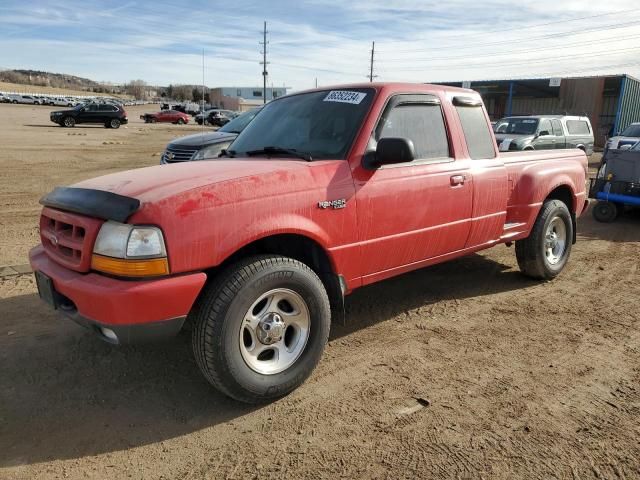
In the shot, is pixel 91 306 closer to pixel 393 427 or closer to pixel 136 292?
pixel 136 292

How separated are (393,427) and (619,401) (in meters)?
1.50

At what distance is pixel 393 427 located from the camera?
2.88 meters

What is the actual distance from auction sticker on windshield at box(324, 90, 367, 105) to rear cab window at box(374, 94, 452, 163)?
0.23 m

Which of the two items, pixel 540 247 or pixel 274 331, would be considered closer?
pixel 274 331

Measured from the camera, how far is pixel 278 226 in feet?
9.95

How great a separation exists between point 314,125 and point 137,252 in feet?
6.00

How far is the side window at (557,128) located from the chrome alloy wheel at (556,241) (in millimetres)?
11779

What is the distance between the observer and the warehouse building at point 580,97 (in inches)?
1221

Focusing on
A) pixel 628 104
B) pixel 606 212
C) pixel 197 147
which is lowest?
pixel 606 212

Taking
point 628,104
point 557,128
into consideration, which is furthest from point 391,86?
point 628,104

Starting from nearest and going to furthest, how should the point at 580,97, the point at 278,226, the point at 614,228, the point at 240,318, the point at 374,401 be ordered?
1. the point at 240,318
2. the point at 278,226
3. the point at 374,401
4. the point at 614,228
5. the point at 580,97

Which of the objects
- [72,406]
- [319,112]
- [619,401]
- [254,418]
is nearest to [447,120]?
[319,112]

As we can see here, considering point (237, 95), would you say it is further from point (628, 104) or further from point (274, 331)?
point (274, 331)

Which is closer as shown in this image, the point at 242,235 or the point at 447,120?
the point at 242,235
